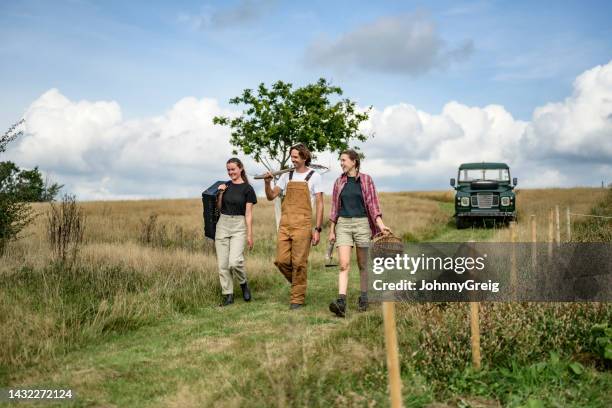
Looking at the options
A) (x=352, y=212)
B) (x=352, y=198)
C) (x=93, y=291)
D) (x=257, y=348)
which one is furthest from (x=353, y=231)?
(x=93, y=291)

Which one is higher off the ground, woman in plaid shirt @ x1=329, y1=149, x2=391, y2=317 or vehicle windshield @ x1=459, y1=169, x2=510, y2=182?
vehicle windshield @ x1=459, y1=169, x2=510, y2=182

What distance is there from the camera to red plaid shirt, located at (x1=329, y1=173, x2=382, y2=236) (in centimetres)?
689

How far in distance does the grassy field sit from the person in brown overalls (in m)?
0.71

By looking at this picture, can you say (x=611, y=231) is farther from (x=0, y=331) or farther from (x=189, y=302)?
(x=0, y=331)

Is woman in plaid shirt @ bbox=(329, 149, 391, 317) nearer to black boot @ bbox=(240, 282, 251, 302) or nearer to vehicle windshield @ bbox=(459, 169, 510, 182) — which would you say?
black boot @ bbox=(240, 282, 251, 302)

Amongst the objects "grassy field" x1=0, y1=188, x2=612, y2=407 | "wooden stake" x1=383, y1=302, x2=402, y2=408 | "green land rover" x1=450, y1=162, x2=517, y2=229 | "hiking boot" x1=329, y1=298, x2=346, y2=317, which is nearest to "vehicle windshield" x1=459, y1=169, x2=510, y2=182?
"green land rover" x1=450, y1=162, x2=517, y2=229

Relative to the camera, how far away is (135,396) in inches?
180

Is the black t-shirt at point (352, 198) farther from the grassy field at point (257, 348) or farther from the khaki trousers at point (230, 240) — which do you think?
the khaki trousers at point (230, 240)

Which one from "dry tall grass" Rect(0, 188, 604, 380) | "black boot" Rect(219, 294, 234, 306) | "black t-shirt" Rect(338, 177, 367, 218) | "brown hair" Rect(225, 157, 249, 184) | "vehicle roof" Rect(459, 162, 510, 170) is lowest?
"black boot" Rect(219, 294, 234, 306)

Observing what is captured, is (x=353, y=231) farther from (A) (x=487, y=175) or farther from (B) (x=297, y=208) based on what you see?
(A) (x=487, y=175)

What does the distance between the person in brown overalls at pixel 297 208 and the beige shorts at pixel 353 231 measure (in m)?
0.39

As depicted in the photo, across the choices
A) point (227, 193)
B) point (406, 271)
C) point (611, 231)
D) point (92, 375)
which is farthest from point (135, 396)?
point (611, 231)

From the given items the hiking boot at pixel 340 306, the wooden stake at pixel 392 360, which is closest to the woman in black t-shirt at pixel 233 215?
the hiking boot at pixel 340 306

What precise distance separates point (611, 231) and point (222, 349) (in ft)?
30.5
